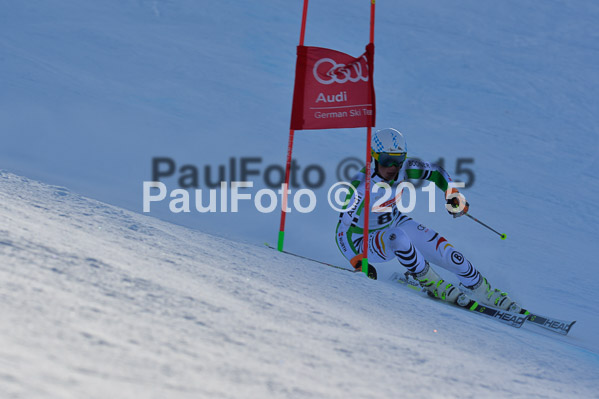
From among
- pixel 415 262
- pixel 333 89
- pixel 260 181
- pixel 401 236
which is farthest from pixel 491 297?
pixel 260 181

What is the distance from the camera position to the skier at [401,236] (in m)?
4.64

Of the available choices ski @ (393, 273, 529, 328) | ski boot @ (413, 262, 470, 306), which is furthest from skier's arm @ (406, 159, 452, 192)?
ski @ (393, 273, 529, 328)

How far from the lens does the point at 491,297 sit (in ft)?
15.9

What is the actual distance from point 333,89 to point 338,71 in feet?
0.47

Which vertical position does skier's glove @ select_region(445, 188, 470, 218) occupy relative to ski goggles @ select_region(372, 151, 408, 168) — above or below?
below

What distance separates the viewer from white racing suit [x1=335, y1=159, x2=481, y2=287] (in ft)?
15.5

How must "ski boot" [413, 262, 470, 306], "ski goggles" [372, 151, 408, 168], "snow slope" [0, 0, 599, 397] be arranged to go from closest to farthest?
"snow slope" [0, 0, 599, 397] < "ski boot" [413, 262, 470, 306] < "ski goggles" [372, 151, 408, 168]

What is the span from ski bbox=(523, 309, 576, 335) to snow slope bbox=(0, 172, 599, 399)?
0.30m

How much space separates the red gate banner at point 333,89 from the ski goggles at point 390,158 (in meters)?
0.25

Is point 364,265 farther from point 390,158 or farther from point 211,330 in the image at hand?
point 211,330

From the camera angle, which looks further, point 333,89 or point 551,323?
point 333,89

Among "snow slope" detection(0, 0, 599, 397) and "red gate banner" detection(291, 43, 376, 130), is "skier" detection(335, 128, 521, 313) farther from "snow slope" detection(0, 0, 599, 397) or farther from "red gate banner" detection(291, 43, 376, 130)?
"snow slope" detection(0, 0, 599, 397)

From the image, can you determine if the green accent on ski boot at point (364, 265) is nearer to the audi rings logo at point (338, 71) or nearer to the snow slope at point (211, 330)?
the snow slope at point (211, 330)

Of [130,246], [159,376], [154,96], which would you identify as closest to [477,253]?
[130,246]
